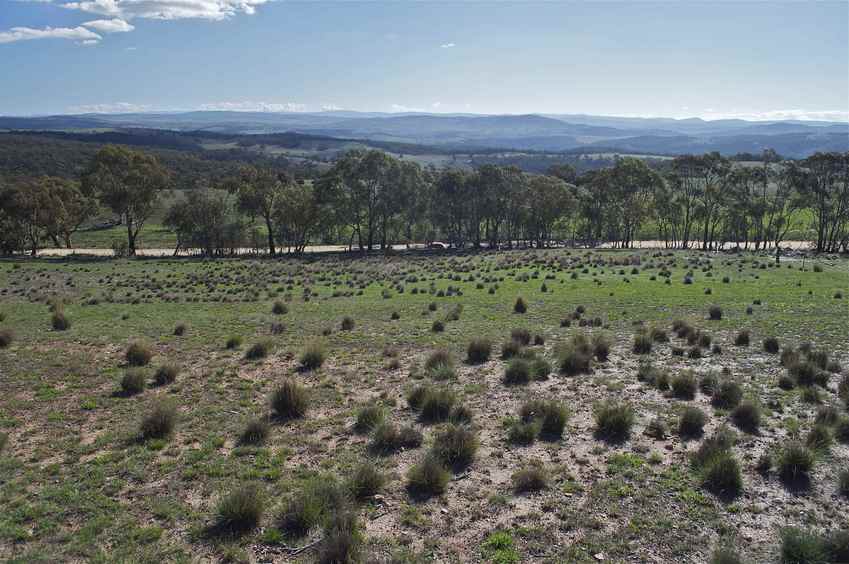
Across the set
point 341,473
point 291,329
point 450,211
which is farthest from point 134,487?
point 450,211

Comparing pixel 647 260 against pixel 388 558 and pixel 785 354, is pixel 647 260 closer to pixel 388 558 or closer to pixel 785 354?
pixel 785 354

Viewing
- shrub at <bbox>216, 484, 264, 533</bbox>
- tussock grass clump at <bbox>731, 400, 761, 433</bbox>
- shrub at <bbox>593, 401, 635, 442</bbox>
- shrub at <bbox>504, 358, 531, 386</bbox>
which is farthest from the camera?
shrub at <bbox>504, 358, 531, 386</bbox>

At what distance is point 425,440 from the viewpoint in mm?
10180

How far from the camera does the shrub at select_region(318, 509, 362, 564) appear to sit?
6516 millimetres

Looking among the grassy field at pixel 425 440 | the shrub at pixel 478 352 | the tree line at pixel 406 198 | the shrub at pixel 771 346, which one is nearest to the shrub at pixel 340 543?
the grassy field at pixel 425 440

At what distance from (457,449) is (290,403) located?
4.31 meters

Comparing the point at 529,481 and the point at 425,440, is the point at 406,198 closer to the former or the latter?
the point at 425,440

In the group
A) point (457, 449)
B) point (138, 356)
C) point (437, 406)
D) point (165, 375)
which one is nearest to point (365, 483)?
point (457, 449)

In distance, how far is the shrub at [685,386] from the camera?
40.0ft

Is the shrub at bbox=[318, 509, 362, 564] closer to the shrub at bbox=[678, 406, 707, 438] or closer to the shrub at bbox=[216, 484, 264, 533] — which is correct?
the shrub at bbox=[216, 484, 264, 533]

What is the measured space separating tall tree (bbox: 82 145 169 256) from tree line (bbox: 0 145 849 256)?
0.13 m

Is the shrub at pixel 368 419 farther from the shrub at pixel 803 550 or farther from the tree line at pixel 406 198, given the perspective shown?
the tree line at pixel 406 198

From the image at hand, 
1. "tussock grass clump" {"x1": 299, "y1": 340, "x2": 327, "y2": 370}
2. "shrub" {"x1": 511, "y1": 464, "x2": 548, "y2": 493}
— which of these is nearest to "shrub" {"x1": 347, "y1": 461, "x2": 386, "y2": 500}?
"shrub" {"x1": 511, "y1": 464, "x2": 548, "y2": 493}

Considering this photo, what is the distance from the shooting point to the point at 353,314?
80.0 feet
